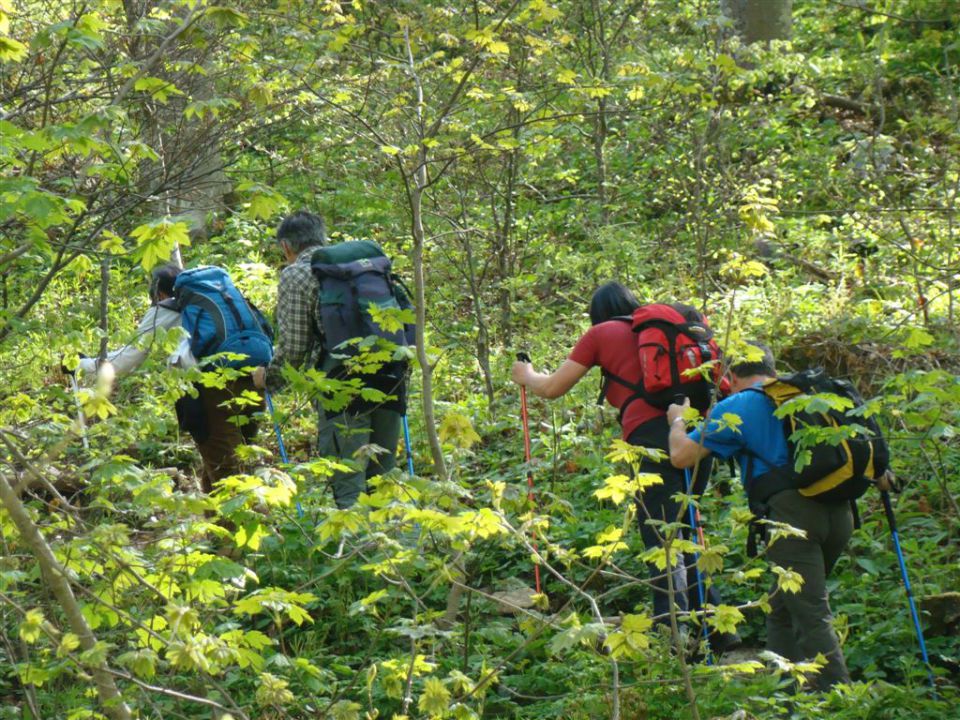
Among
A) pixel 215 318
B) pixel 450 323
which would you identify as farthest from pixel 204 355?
pixel 450 323

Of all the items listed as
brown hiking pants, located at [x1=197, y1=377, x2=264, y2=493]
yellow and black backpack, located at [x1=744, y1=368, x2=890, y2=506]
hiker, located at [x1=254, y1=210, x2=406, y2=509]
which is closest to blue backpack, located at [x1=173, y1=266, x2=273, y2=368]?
brown hiking pants, located at [x1=197, y1=377, x2=264, y2=493]

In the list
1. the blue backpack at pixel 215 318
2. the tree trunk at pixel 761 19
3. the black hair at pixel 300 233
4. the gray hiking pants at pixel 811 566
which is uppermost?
the tree trunk at pixel 761 19

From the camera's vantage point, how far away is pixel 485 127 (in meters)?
9.36

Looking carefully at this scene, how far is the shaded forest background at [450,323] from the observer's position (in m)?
3.96

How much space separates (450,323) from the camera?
10156mm

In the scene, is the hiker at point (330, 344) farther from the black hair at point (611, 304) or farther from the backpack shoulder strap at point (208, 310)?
the black hair at point (611, 304)

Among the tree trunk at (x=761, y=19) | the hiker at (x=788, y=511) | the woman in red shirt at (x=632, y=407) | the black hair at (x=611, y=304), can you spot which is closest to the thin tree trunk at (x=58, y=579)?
the hiker at (x=788, y=511)

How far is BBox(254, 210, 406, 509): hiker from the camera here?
6.37 meters

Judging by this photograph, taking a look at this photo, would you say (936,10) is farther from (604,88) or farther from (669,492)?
(669,492)

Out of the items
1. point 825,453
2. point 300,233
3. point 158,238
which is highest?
point 300,233

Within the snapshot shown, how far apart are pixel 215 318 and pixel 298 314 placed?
71 cm

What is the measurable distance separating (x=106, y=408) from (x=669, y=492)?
2.91 meters

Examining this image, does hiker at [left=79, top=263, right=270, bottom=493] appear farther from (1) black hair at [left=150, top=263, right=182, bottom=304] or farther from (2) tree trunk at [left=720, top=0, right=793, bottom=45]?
(2) tree trunk at [left=720, top=0, right=793, bottom=45]

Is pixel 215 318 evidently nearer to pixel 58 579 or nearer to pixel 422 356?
pixel 422 356
